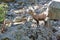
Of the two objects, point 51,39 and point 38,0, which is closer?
point 51,39

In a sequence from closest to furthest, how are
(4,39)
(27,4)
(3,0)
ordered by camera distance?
(4,39)
(27,4)
(3,0)

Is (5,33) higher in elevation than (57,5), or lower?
lower

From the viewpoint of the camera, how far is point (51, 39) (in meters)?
3.11

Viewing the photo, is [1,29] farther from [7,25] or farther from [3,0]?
[3,0]

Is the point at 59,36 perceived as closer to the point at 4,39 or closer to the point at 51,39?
the point at 51,39

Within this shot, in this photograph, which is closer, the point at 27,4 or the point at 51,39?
the point at 51,39

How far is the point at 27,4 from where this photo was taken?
543cm

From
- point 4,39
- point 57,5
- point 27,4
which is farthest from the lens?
point 27,4

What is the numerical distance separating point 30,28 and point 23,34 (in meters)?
0.29

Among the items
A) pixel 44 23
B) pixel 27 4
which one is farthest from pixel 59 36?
pixel 27 4

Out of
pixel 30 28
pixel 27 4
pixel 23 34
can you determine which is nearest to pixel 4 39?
pixel 23 34

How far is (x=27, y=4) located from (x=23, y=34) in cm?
252

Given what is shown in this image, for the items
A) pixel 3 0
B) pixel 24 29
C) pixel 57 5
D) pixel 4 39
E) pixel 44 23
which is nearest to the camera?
pixel 4 39

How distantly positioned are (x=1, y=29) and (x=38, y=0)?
2.62 metres
